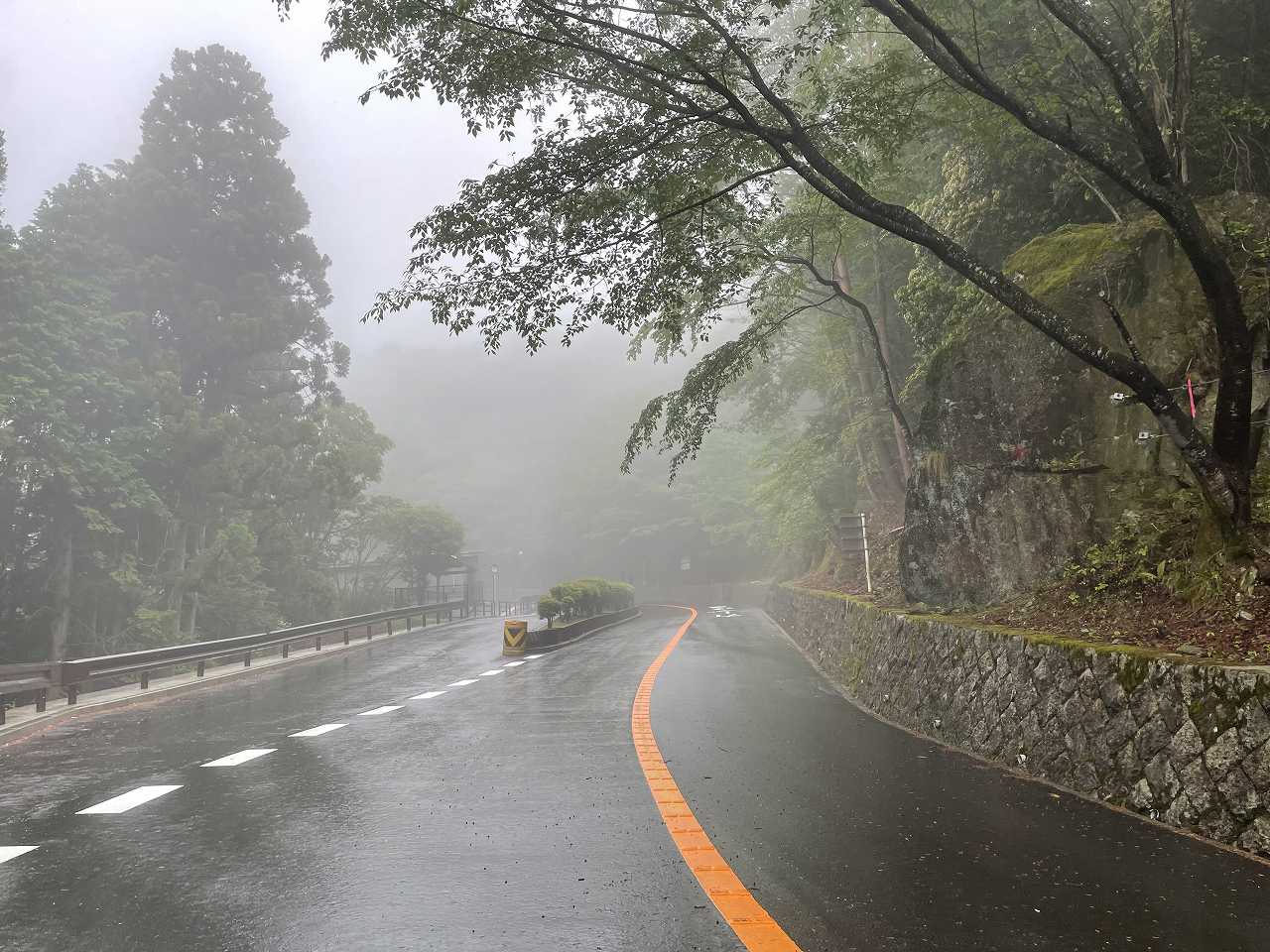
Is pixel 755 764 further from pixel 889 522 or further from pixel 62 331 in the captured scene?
pixel 62 331

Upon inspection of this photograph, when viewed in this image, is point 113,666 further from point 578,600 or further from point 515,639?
point 578,600

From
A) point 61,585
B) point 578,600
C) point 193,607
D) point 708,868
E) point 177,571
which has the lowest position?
point 708,868

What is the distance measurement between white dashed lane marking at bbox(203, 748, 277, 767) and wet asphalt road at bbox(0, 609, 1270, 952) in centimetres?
18

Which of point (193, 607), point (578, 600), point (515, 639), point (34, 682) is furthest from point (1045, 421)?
point (193, 607)

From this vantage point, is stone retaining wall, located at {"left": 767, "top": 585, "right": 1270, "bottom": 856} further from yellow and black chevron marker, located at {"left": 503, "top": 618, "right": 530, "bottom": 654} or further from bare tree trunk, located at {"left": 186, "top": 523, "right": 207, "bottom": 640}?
bare tree trunk, located at {"left": 186, "top": 523, "right": 207, "bottom": 640}

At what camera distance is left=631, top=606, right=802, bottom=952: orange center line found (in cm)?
303

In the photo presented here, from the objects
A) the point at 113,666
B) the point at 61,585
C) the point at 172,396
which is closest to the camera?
the point at 113,666

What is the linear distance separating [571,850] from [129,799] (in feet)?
12.7

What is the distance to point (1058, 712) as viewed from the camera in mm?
5715

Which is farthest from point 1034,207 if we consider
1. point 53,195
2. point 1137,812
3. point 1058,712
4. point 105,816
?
point 53,195

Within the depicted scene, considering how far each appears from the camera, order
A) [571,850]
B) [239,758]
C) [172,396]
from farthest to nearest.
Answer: [172,396]
[239,758]
[571,850]

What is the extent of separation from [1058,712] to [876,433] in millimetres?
16518

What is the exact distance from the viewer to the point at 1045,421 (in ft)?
29.3

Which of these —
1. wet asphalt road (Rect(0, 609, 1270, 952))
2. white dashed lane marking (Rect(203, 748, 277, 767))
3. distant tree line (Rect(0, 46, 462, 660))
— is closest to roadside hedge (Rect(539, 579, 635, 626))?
distant tree line (Rect(0, 46, 462, 660))
